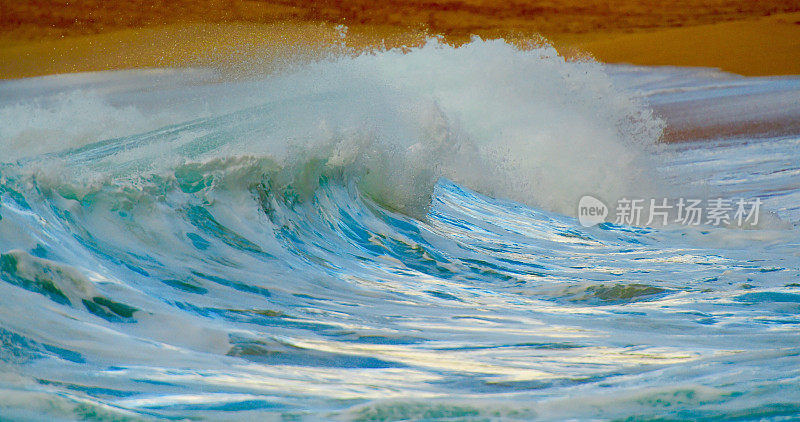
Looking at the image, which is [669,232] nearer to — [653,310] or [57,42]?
[653,310]

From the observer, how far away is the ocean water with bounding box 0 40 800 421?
1146 millimetres

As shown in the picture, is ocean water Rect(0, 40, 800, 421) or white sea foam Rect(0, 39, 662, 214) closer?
ocean water Rect(0, 40, 800, 421)

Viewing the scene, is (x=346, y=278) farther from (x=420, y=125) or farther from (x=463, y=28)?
(x=463, y=28)

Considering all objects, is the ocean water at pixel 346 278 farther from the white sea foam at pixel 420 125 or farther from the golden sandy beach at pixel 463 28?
the golden sandy beach at pixel 463 28

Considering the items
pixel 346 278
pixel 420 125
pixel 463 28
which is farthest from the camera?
pixel 463 28

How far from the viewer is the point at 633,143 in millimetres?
6844

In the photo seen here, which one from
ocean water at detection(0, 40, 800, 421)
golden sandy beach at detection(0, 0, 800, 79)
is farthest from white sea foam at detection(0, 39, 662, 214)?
golden sandy beach at detection(0, 0, 800, 79)

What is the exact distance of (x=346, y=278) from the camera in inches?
91.0

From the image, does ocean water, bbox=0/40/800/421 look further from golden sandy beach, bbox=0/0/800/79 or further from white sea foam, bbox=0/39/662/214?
golden sandy beach, bbox=0/0/800/79

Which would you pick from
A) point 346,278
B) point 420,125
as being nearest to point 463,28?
point 420,125

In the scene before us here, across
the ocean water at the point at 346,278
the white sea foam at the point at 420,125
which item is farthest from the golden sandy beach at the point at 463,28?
the ocean water at the point at 346,278

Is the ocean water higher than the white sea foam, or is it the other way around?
the white sea foam

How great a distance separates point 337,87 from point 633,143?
356 cm

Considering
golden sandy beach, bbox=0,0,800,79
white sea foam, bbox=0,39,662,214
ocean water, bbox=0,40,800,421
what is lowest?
ocean water, bbox=0,40,800,421
